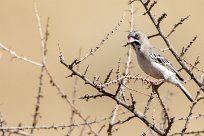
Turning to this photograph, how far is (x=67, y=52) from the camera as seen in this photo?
18.1 meters

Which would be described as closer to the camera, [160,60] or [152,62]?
[152,62]

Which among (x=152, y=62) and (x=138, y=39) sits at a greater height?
(x=138, y=39)

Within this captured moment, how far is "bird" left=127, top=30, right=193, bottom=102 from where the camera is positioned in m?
7.08

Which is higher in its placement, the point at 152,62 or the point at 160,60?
the point at 160,60

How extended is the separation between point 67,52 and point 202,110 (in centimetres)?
415

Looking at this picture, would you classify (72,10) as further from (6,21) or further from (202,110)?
Result: (202,110)

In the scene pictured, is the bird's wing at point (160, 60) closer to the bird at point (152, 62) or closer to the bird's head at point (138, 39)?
the bird at point (152, 62)

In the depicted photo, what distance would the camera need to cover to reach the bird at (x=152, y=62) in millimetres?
7082

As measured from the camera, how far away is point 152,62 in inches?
284

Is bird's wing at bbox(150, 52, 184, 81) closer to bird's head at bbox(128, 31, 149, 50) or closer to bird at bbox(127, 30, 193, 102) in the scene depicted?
bird at bbox(127, 30, 193, 102)

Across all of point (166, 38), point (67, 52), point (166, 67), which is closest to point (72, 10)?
point (67, 52)

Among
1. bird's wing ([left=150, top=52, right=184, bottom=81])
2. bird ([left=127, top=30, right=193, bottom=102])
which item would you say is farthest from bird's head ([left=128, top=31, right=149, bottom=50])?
bird's wing ([left=150, top=52, right=184, bottom=81])

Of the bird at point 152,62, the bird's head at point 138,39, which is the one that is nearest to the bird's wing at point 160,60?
the bird at point 152,62

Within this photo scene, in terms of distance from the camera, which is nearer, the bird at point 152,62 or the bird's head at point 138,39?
the bird at point 152,62
